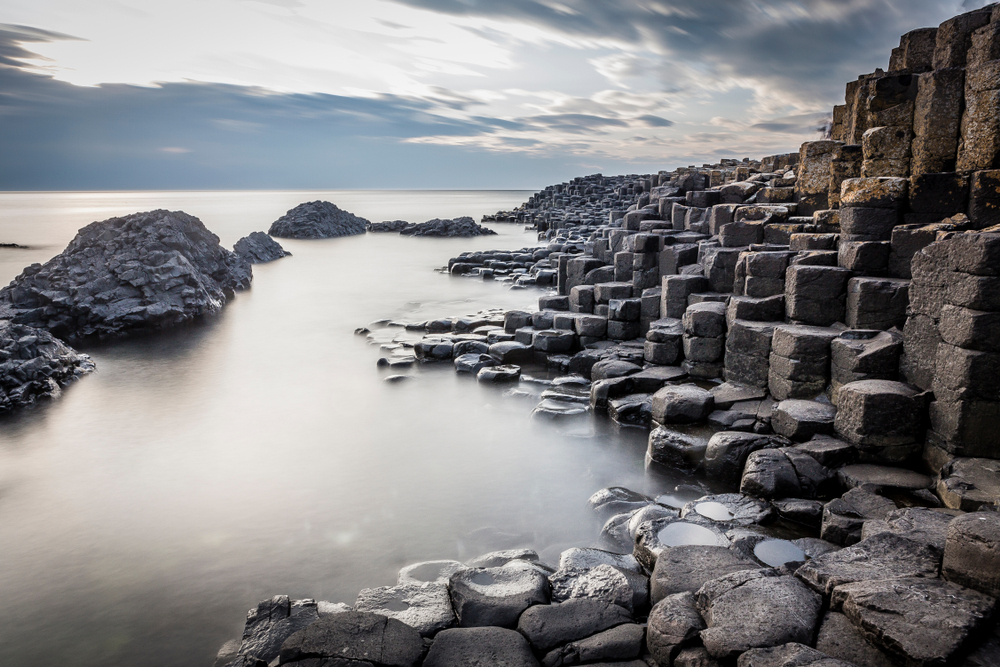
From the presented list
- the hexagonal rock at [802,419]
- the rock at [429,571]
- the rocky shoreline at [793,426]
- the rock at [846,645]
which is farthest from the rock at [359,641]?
the hexagonal rock at [802,419]

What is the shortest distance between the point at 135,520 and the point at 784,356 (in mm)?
6994

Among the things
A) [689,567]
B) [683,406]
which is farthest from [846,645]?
[683,406]

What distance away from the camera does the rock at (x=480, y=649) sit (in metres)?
3.28

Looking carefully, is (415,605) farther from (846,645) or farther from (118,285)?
(118,285)

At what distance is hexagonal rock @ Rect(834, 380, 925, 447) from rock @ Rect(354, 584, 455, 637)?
13.8 feet

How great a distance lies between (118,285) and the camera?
13305 mm

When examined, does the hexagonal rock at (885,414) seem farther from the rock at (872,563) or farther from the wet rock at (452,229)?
the wet rock at (452,229)

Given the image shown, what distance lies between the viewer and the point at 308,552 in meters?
5.06

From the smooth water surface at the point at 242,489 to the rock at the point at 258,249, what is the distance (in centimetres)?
1308

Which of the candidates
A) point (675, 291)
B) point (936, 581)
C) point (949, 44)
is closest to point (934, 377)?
point (936, 581)

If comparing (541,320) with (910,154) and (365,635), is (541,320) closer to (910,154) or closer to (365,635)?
(910,154)

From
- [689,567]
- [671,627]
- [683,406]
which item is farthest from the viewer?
[683,406]

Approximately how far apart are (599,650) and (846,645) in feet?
4.23

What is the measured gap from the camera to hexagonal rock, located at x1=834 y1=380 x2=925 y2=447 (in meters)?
5.53
